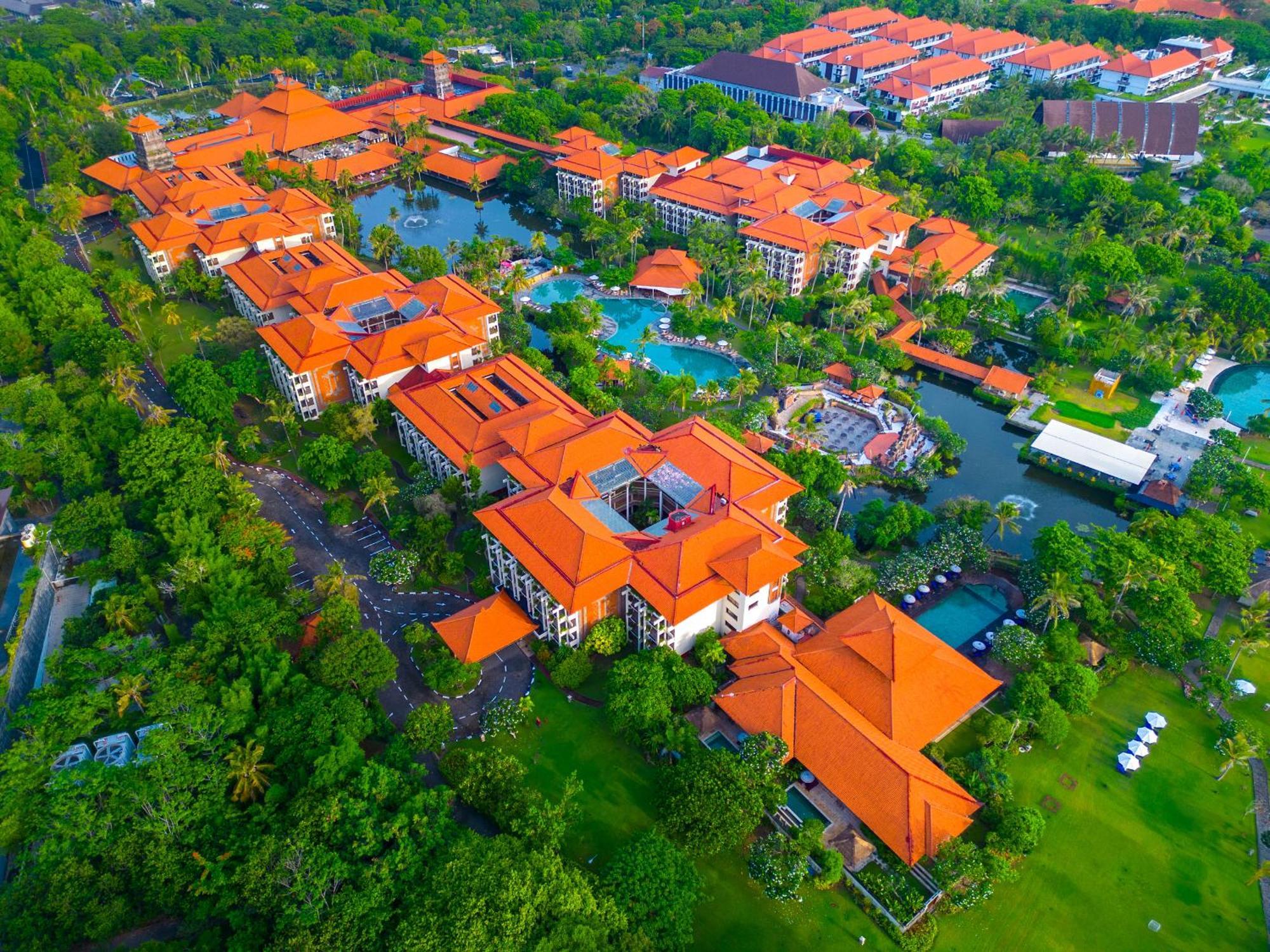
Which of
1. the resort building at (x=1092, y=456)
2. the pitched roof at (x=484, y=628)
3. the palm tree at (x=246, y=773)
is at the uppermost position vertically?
the palm tree at (x=246, y=773)

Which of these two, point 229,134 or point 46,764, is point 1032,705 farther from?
point 229,134

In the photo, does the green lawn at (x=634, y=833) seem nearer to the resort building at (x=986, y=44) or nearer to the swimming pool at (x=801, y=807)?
the swimming pool at (x=801, y=807)

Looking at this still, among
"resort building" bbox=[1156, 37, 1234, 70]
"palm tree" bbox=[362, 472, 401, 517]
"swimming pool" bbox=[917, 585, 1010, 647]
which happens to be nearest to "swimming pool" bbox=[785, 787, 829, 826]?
"swimming pool" bbox=[917, 585, 1010, 647]

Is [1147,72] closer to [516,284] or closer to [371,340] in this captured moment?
[516,284]

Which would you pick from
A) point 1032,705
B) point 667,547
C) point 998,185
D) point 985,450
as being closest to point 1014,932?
point 1032,705

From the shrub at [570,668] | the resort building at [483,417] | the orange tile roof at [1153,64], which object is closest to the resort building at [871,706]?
the shrub at [570,668]

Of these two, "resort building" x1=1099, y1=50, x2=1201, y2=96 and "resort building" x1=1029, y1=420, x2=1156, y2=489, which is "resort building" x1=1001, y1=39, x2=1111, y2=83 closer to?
"resort building" x1=1099, y1=50, x2=1201, y2=96

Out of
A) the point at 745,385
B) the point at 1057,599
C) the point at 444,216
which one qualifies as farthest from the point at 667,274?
the point at 1057,599
